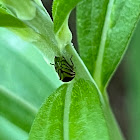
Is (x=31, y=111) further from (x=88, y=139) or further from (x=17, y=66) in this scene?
(x=88, y=139)

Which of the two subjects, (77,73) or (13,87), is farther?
(13,87)

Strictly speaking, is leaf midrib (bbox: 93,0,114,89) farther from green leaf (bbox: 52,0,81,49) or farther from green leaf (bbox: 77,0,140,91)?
green leaf (bbox: 52,0,81,49)

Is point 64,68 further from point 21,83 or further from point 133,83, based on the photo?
point 133,83

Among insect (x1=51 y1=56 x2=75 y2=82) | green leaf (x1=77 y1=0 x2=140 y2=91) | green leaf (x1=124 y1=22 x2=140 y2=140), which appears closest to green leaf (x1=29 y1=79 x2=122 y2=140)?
insect (x1=51 y1=56 x2=75 y2=82)

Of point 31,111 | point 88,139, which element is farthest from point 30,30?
point 31,111

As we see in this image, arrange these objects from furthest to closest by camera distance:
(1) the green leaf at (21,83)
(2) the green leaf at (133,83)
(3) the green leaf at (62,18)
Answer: (2) the green leaf at (133,83)
(1) the green leaf at (21,83)
(3) the green leaf at (62,18)

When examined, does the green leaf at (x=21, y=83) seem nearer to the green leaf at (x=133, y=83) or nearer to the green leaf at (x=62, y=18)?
the green leaf at (x=62, y=18)

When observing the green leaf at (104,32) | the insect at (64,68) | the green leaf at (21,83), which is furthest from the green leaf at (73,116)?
the green leaf at (21,83)
